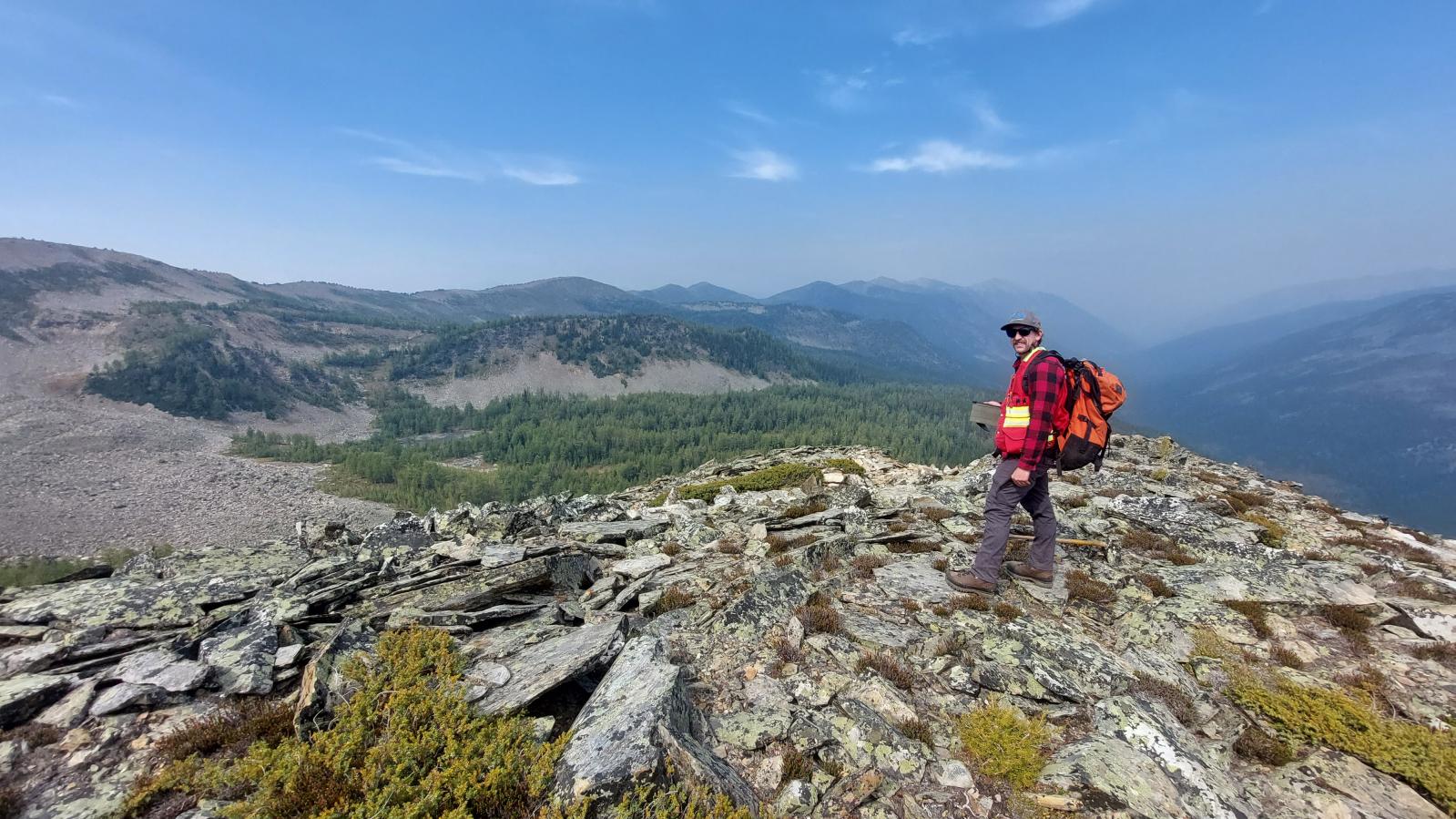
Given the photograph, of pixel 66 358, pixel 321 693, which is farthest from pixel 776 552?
pixel 66 358

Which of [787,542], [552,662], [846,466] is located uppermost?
[552,662]

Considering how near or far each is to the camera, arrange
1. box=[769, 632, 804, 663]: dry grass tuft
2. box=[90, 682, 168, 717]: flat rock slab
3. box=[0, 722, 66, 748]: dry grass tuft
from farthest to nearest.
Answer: box=[769, 632, 804, 663]: dry grass tuft, box=[90, 682, 168, 717]: flat rock slab, box=[0, 722, 66, 748]: dry grass tuft

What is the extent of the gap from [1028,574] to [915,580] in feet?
6.75

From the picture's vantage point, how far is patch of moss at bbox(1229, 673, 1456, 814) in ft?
17.6

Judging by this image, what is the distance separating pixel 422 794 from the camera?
4332 millimetres

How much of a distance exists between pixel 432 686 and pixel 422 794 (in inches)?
73.5

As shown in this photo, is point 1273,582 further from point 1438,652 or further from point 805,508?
point 805,508

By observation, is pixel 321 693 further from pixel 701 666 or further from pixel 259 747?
pixel 701 666

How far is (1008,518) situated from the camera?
8945mm

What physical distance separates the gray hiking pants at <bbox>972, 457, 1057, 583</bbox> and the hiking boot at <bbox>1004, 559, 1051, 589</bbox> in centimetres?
10

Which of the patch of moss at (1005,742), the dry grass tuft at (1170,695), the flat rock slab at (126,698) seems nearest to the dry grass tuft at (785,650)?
the patch of moss at (1005,742)

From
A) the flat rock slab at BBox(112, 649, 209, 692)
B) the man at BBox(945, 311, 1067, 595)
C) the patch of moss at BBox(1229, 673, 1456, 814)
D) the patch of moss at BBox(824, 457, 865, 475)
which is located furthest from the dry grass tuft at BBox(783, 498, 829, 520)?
the flat rock slab at BBox(112, 649, 209, 692)

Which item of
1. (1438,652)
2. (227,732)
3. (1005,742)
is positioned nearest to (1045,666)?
(1005,742)

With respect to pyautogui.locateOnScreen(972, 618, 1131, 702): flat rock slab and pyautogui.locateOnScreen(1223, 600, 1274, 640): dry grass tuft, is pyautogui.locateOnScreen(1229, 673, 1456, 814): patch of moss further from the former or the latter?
pyautogui.locateOnScreen(1223, 600, 1274, 640): dry grass tuft
